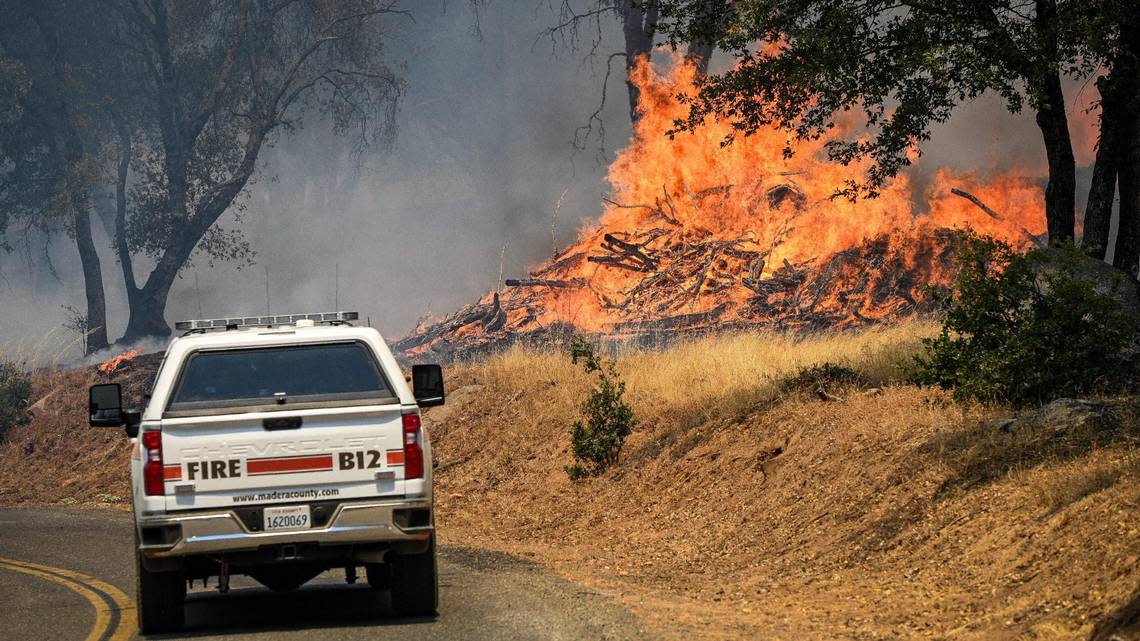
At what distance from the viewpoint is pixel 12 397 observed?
32.5 meters

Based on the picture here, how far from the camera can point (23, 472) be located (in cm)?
2886

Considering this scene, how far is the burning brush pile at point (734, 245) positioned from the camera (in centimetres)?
2830

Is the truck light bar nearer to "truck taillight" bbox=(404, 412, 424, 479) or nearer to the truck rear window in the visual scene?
the truck rear window

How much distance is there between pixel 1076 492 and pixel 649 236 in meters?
21.8

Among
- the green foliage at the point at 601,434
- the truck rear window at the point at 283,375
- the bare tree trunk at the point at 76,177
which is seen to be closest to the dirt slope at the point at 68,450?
the bare tree trunk at the point at 76,177

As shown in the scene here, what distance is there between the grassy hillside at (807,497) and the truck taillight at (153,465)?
3.58m

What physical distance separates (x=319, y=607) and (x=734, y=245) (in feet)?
67.6

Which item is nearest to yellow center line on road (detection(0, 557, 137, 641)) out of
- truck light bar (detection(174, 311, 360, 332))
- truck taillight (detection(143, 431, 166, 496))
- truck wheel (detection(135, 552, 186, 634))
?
truck wheel (detection(135, 552, 186, 634))

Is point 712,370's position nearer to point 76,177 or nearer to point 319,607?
point 319,607

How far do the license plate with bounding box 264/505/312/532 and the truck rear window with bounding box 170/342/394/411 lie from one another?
72cm

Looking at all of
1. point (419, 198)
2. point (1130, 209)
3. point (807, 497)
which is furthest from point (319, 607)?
point (419, 198)

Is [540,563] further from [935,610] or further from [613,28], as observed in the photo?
[613,28]

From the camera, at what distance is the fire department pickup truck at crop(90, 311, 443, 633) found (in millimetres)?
9547

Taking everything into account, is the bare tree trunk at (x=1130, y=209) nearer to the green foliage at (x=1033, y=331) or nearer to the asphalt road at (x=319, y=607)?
the green foliage at (x=1033, y=331)
